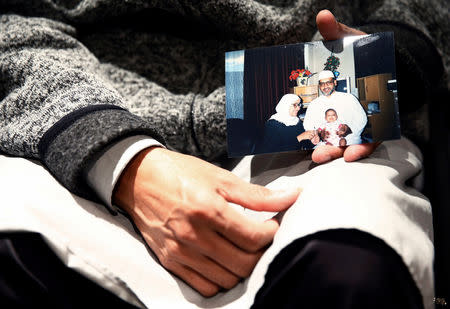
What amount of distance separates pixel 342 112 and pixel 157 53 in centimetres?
38

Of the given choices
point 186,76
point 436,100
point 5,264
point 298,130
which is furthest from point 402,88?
point 5,264

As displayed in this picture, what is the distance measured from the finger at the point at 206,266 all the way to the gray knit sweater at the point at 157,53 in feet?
0.57

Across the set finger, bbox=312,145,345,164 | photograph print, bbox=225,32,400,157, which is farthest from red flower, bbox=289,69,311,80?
finger, bbox=312,145,345,164

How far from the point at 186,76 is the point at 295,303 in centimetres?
48

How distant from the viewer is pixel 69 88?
62 cm

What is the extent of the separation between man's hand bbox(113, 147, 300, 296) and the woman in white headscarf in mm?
90

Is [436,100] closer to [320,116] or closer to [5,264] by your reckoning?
[320,116]

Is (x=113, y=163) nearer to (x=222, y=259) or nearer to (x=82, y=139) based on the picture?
(x=82, y=139)

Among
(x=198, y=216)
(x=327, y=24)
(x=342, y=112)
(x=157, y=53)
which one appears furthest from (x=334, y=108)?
(x=157, y=53)

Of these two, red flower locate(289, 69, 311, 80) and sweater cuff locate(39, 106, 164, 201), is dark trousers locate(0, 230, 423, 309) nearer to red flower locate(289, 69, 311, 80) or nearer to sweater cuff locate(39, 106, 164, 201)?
sweater cuff locate(39, 106, 164, 201)

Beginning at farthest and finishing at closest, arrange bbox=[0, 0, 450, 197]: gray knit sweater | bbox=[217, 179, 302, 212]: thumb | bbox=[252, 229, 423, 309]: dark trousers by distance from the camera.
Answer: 1. bbox=[0, 0, 450, 197]: gray knit sweater
2. bbox=[217, 179, 302, 212]: thumb
3. bbox=[252, 229, 423, 309]: dark trousers

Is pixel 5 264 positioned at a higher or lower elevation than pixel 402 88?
lower

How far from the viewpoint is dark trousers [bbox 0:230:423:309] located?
1.37 feet

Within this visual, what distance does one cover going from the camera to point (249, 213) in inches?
23.7
